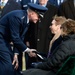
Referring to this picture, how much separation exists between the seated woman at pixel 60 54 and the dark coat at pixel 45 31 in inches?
82.7

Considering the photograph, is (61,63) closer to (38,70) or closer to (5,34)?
(38,70)

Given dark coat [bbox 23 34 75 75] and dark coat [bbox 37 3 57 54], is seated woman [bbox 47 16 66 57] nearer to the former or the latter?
→ dark coat [bbox 23 34 75 75]

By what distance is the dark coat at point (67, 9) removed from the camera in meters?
7.91

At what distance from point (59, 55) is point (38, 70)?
0.44 meters

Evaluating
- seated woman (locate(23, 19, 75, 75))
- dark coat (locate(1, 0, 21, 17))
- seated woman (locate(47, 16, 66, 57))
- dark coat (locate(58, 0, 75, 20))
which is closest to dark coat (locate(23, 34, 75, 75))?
seated woman (locate(23, 19, 75, 75))

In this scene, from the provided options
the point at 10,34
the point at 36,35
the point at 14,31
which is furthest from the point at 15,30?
the point at 36,35

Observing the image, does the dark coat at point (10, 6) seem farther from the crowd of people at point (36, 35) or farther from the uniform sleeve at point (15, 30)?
the uniform sleeve at point (15, 30)

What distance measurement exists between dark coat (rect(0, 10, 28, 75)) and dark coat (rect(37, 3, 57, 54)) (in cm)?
110

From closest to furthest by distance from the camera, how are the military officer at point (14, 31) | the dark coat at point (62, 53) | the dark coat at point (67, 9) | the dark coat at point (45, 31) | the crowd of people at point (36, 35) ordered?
the dark coat at point (62, 53)
the crowd of people at point (36, 35)
the military officer at point (14, 31)
the dark coat at point (67, 9)
the dark coat at point (45, 31)

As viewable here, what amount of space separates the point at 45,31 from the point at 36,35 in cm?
19

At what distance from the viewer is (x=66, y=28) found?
5918mm

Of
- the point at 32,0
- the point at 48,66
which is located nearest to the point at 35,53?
the point at 48,66

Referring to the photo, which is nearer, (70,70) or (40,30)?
(70,70)

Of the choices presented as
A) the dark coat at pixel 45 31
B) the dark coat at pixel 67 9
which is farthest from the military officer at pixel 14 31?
the dark coat at pixel 67 9
